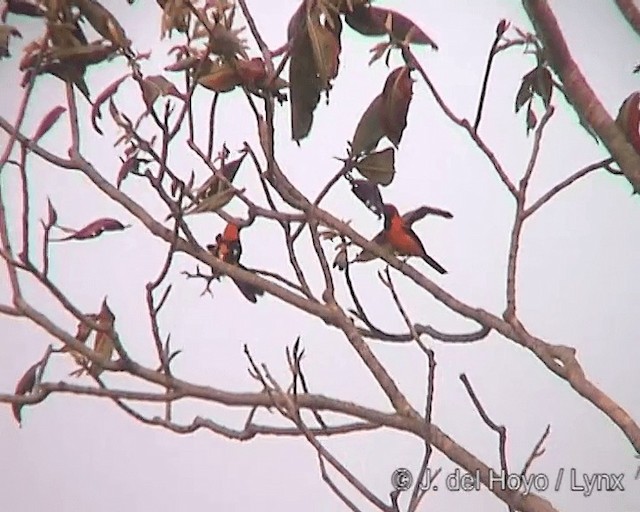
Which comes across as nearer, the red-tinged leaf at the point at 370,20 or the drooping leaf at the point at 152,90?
the red-tinged leaf at the point at 370,20

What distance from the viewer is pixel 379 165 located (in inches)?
19.0

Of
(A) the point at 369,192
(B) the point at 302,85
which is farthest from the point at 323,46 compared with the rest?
(A) the point at 369,192

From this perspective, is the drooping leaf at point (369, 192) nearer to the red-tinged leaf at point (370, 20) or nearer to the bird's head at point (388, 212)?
the bird's head at point (388, 212)

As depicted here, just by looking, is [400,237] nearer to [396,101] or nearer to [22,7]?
[396,101]

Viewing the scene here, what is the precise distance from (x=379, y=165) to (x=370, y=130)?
0.09ft

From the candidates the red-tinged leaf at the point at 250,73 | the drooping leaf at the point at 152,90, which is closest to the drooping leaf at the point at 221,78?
the red-tinged leaf at the point at 250,73

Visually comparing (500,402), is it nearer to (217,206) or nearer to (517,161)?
(517,161)

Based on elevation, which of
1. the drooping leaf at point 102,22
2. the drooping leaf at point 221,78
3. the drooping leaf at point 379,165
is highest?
the drooping leaf at point 102,22

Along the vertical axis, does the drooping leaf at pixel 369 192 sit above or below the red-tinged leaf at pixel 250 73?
above

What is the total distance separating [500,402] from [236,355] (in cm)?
34

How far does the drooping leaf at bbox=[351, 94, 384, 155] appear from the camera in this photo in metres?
0.45

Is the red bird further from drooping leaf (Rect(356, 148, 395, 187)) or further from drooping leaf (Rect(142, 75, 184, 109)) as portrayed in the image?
drooping leaf (Rect(142, 75, 184, 109))

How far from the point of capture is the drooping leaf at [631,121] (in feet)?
1.30

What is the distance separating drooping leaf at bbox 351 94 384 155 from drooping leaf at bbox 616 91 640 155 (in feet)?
0.44
